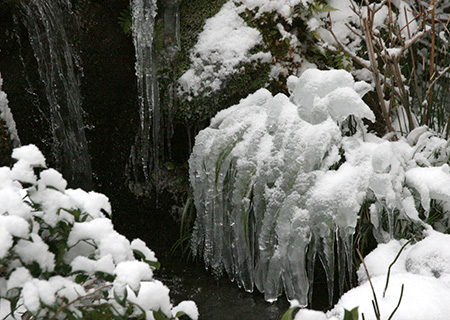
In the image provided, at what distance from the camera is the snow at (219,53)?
3.17 m

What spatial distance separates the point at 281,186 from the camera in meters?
2.45

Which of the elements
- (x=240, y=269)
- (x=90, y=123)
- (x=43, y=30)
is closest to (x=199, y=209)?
(x=240, y=269)

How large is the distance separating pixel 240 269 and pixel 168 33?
5.88 ft

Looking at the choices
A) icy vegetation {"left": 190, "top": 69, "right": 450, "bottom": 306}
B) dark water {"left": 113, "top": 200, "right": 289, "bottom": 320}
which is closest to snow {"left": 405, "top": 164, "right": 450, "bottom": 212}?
icy vegetation {"left": 190, "top": 69, "right": 450, "bottom": 306}

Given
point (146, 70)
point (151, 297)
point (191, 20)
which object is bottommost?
point (151, 297)

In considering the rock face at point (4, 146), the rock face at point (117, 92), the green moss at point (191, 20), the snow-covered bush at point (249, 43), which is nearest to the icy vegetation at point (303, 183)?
the snow-covered bush at point (249, 43)

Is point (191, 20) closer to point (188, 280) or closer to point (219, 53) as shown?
point (219, 53)

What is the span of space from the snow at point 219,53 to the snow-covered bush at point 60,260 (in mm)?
2053

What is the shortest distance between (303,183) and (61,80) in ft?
6.31

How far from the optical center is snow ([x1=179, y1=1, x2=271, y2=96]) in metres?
3.17

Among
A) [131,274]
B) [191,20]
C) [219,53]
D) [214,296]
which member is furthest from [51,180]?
[191,20]

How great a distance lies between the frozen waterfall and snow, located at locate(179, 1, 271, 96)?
793mm

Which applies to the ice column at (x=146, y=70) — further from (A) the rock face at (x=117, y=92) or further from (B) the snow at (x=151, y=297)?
(B) the snow at (x=151, y=297)

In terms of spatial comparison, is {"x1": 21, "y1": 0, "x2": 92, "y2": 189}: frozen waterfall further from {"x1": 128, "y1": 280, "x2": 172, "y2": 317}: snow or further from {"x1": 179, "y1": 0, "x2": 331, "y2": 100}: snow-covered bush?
{"x1": 128, "y1": 280, "x2": 172, "y2": 317}: snow
